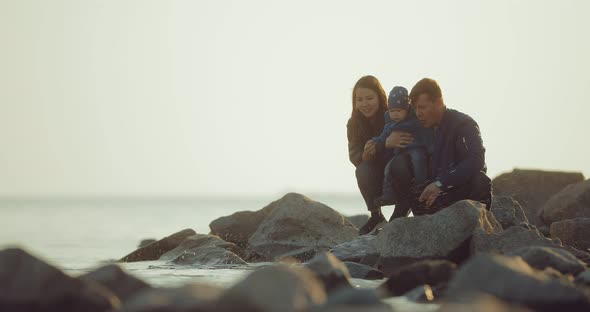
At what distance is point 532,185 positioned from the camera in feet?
50.7

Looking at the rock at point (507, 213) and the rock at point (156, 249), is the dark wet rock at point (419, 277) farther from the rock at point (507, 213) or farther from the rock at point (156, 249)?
the rock at point (156, 249)

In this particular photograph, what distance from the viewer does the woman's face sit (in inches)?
403

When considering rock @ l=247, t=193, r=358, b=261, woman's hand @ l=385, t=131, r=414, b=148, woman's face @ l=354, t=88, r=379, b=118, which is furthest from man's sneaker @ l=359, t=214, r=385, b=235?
woman's hand @ l=385, t=131, r=414, b=148

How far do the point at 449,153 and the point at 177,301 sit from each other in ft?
15.9

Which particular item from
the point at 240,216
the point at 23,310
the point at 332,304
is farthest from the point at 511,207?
the point at 23,310

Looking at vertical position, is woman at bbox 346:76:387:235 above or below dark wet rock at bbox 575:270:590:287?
above

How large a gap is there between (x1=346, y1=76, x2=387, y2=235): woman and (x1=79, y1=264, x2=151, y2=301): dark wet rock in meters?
4.42

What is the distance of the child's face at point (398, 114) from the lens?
9430mm

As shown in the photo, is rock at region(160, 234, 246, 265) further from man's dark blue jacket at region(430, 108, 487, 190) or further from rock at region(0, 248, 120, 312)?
rock at region(0, 248, 120, 312)

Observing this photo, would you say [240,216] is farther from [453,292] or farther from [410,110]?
[453,292]

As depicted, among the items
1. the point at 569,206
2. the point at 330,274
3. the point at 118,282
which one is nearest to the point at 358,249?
the point at 330,274

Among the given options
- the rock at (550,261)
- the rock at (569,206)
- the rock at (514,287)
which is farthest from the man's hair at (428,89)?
the rock at (569,206)


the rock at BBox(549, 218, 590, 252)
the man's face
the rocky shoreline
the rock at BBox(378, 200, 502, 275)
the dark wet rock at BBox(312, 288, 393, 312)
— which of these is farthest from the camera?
the rock at BBox(549, 218, 590, 252)

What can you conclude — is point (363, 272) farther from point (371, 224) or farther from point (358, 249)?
point (371, 224)
